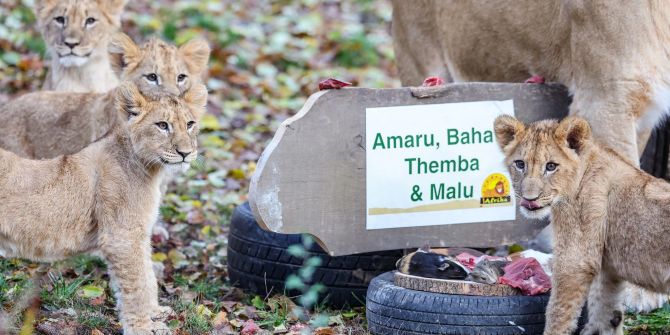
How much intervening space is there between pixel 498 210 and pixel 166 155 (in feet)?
6.22

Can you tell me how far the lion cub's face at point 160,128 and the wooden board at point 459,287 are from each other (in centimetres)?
123

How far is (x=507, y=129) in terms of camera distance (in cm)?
493

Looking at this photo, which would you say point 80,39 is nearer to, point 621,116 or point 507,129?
point 507,129

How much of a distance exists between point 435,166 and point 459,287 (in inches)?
32.8

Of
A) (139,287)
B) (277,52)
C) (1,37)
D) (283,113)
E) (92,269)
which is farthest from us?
(277,52)

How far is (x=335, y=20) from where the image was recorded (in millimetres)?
13938

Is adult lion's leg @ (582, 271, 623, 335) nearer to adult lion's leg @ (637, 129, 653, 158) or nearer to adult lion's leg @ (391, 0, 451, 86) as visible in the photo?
adult lion's leg @ (637, 129, 653, 158)

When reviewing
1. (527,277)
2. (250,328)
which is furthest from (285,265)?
(527,277)

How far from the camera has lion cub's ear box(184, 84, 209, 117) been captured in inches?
202

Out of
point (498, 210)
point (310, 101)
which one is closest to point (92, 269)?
point (310, 101)

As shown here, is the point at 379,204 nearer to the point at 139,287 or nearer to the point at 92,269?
the point at 139,287

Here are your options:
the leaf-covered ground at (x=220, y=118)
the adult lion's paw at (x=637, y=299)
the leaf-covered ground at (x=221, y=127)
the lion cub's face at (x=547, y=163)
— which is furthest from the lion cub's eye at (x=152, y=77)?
the adult lion's paw at (x=637, y=299)

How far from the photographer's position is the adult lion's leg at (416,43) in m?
7.17

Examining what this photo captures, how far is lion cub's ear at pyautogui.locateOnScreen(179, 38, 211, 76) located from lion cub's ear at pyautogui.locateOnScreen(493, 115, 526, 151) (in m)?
2.41
